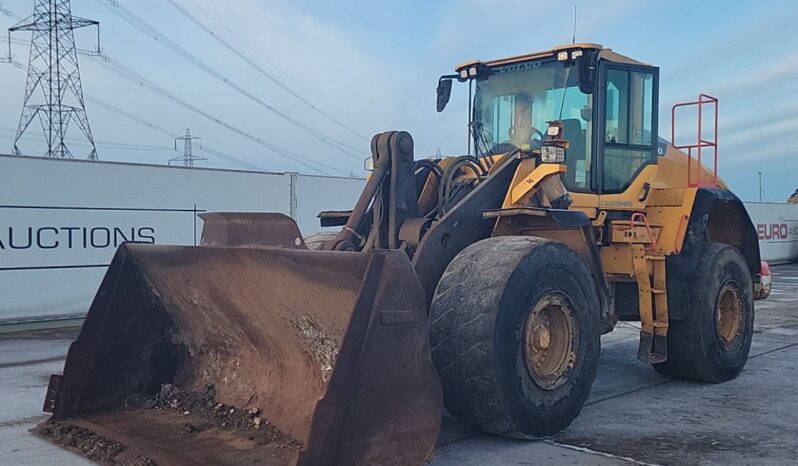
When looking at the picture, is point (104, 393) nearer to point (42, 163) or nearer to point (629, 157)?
point (629, 157)

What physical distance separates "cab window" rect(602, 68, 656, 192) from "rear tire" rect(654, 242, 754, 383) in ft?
3.45

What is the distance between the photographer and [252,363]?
518 cm

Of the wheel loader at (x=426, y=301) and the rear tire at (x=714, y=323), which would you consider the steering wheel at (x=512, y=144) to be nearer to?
the wheel loader at (x=426, y=301)

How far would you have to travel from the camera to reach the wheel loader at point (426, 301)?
3957 millimetres

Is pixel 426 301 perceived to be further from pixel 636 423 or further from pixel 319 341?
pixel 636 423

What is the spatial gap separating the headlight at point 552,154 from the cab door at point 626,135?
109cm

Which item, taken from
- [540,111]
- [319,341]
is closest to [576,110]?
[540,111]

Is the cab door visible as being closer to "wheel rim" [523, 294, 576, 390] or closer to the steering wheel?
the steering wheel

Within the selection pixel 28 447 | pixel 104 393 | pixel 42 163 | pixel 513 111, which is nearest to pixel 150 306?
pixel 104 393

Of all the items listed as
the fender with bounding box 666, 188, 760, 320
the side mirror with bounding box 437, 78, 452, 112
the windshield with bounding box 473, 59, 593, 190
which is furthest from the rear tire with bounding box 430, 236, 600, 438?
the side mirror with bounding box 437, 78, 452, 112

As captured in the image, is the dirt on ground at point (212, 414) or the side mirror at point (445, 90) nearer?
the dirt on ground at point (212, 414)

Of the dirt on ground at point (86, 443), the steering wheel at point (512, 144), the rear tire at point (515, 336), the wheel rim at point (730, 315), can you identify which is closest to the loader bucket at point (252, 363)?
the dirt on ground at point (86, 443)

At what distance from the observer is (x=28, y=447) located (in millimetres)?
5113

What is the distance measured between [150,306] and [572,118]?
3.72m
